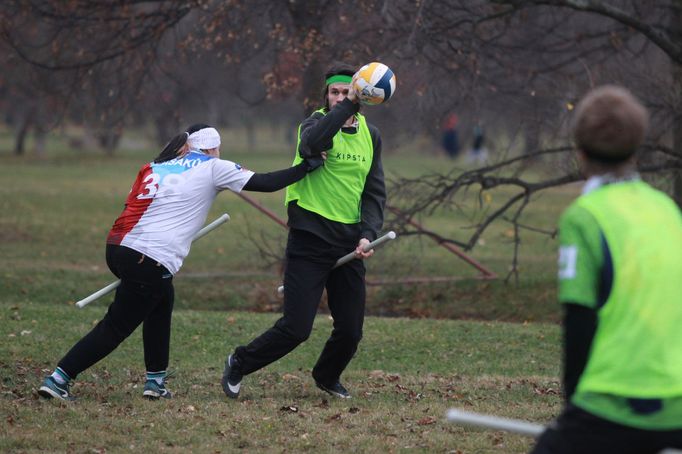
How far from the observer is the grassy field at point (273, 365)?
586 centimetres

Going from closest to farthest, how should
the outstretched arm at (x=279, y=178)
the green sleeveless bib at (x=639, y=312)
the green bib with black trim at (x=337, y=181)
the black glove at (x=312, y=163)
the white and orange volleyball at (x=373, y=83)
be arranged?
the green sleeveless bib at (x=639, y=312) → the white and orange volleyball at (x=373, y=83) → the outstretched arm at (x=279, y=178) → the black glove at (x=312, y=163) → the green bib with black trim at (x=337, y=181)

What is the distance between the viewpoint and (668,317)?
125 inches

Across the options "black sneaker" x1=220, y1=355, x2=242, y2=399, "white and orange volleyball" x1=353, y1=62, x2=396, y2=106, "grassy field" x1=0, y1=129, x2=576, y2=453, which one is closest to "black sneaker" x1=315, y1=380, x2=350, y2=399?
"grassy field" x1=0, y1=129, x2=576, y2=453

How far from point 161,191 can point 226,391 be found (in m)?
1.42

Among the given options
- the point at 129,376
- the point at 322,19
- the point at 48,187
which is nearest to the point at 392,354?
the point at 129,376

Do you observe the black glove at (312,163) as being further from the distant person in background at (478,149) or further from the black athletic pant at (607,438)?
the distant person in background at (478,149)

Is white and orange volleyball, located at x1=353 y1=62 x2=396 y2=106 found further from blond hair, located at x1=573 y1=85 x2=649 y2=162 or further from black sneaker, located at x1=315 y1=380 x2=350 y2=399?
blond hair, located at x1=573 y1=85 x2=649 y2=162

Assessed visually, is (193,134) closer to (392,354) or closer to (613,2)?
(392,354)

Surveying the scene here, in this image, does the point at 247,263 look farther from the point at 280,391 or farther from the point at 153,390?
the point at 153,390

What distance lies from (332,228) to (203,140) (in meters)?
0.98

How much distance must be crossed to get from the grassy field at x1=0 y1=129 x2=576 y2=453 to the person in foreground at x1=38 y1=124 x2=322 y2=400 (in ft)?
1.36

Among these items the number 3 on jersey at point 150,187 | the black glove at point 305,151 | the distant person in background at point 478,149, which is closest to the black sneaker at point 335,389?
the black glove at point 305,151

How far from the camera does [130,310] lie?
6473mm

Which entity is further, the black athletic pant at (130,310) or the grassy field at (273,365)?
the black athletic pant at (130,310)
